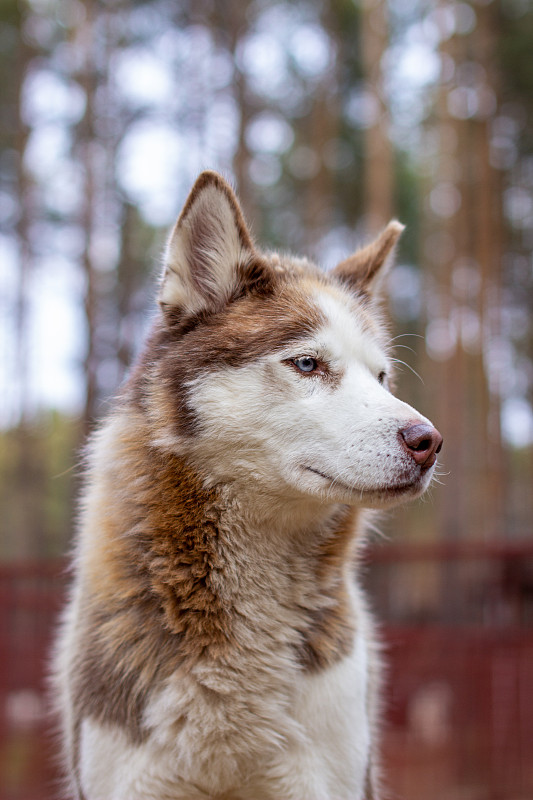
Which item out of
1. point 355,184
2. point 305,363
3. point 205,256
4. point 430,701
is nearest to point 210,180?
point 205,256

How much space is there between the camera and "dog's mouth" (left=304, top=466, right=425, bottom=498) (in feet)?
7.64

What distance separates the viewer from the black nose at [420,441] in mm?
2256

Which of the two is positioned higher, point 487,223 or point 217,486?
point 487,223

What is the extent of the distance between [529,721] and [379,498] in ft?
21.1

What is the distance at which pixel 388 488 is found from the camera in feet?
7.66

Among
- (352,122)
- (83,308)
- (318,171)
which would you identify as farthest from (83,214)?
(352,122)

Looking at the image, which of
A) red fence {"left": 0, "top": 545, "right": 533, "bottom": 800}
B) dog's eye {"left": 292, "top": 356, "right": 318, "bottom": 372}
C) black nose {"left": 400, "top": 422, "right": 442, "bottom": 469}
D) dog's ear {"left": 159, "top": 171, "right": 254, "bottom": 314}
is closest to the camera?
black nose {"left": 400, "top": 422, "right": 442, "bottom": 469}

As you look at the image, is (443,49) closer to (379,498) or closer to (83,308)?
(83,308)

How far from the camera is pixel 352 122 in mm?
16719

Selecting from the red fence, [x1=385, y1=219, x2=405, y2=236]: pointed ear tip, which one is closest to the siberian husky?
[x1=385, y1=219, x2=405, y2=236]: pointed ear tip

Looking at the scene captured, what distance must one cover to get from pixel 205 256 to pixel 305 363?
613mm

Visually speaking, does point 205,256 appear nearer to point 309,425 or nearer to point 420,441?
point 309,425

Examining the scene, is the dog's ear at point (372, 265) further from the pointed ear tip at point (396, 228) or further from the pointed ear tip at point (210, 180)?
the pointed ear tip at point (210, 180)

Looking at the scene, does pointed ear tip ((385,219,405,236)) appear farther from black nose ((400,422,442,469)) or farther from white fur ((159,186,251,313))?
black nose ((400,422,442,469))
